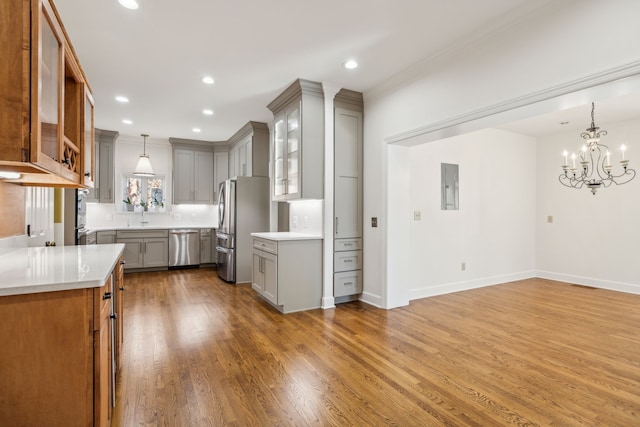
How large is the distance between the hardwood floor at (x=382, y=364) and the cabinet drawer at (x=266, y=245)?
744mm

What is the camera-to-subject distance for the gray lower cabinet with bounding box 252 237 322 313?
12.5 feet

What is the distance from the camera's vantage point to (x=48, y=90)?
63.2 inches

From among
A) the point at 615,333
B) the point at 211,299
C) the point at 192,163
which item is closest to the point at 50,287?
the point at 211,299

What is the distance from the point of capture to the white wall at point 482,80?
2.08m

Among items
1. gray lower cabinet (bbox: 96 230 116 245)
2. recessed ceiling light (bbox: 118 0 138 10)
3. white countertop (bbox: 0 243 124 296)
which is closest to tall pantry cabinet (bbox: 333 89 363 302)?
recessed ceiling light (bbox: 118 0 138 10)

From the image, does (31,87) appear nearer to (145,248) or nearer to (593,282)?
(145,248)

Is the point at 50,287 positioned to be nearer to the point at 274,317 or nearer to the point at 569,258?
the point at 274,317

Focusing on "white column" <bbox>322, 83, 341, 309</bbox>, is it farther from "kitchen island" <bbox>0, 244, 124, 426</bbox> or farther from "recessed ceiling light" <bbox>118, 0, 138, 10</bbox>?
"kitchen island" <bbox>0, 244, 124, 426</bbox>

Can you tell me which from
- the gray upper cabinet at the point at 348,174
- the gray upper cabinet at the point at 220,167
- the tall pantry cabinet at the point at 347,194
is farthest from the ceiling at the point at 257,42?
the gray upper cabinet at the point at 220,167

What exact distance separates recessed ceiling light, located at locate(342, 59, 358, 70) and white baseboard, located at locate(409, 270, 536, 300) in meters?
2.93

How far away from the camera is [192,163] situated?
23.1 feet

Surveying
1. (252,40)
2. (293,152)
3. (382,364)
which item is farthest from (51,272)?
(293,152)

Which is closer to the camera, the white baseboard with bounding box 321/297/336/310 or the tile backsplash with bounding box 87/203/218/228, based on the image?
the white baseboard with bounding box 321/297/336/310

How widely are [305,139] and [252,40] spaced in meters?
1.29
